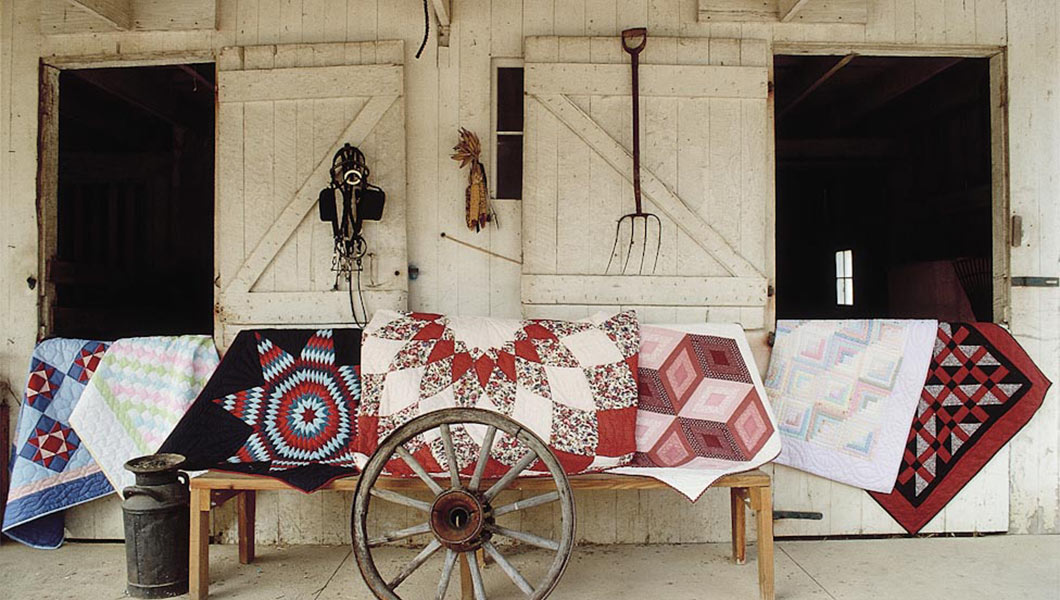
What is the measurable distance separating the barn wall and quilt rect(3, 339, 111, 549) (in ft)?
0.57

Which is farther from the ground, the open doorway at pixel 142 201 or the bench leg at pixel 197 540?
the open doorway at pixel 142 201

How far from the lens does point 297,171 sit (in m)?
4.11

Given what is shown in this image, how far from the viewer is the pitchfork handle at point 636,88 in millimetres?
4031

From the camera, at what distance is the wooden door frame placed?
4234 mm

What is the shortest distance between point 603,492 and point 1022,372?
2176mm

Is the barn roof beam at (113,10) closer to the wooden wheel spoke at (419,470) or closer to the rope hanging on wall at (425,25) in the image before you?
the rope hanging on wall at (425,25)

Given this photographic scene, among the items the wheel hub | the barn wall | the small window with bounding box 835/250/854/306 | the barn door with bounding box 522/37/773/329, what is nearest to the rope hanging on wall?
the barn wall

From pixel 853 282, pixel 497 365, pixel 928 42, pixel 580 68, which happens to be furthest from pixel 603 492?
pixel 853 282

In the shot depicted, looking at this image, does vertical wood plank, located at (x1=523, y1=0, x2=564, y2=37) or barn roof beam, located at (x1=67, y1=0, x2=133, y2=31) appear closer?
barn roof beam, located at (x1=67, y1=0, x2=133, y2=31)

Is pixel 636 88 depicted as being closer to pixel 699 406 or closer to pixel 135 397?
pixel 699 406

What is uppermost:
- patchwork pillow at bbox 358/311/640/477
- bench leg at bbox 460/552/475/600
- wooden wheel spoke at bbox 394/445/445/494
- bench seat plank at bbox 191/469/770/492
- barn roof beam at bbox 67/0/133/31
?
barn roof beam at bbox 67/0/133/31

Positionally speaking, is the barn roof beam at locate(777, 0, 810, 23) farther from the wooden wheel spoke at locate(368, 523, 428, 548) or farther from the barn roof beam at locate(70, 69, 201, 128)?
A: the barn roof beam at locate(70, 69, 201, 128)

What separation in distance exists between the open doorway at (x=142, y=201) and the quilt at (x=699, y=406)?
14.1 feet

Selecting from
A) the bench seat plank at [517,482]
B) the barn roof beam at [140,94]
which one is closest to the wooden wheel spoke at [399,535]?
the bench seat plank at [517,482]
